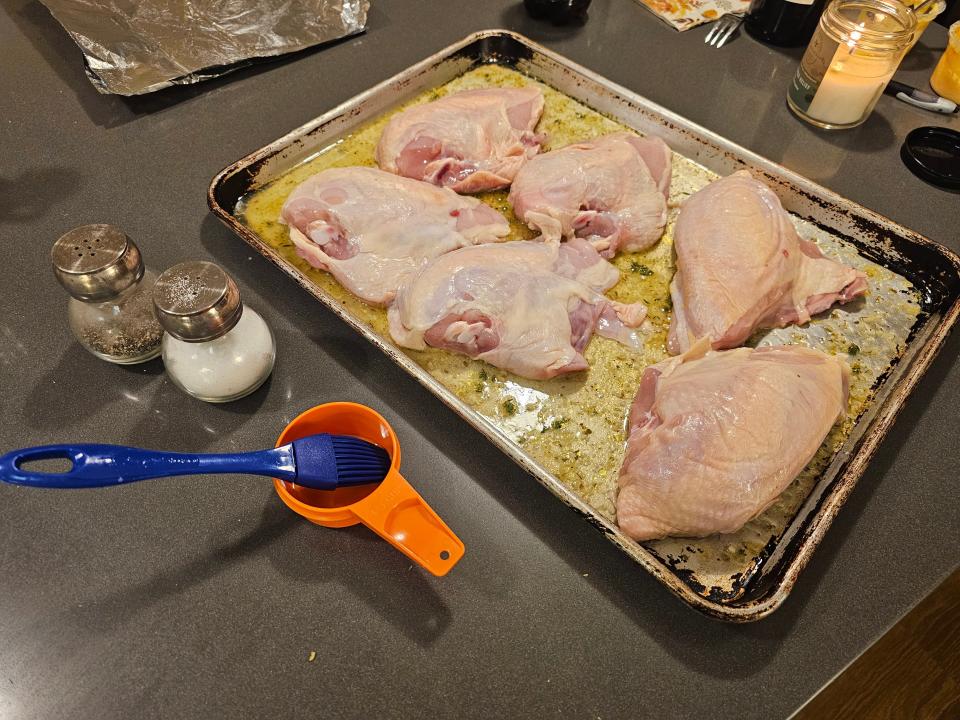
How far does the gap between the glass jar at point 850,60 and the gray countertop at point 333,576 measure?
0.82 meters

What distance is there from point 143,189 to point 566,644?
1.48m

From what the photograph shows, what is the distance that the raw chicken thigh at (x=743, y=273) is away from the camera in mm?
1359

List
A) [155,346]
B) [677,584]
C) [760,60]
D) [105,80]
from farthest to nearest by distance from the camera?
1. [760,60]
2. [105,80]
3. [155,346]
4. [677,584]

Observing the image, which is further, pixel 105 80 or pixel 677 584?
pixel 105 80

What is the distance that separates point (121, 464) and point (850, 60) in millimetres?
1989

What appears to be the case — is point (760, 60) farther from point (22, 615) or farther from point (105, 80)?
point (22, 615)

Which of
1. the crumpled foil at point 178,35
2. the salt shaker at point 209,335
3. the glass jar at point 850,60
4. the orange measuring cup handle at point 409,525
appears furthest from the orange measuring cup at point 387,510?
the glass jar at point 850,60

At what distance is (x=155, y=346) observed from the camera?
1.29 meters

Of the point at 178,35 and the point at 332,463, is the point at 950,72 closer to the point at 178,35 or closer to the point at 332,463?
the point at 332,463

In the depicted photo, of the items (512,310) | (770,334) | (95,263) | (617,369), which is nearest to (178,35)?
(95,263)

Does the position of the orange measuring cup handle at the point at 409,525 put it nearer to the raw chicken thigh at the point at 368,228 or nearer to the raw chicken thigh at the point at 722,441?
the raw chicken thigh at the point at 722,441

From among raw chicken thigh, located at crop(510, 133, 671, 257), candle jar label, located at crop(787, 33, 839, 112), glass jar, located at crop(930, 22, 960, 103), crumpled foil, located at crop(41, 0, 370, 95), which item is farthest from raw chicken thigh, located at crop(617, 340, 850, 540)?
crumpled foil, located at crop(41, 0, 370, 95)

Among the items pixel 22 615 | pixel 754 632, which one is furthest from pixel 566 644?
pixel 22 615

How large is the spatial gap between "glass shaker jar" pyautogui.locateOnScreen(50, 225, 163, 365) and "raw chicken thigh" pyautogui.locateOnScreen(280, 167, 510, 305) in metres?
0.36
